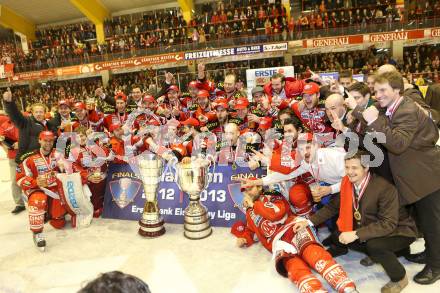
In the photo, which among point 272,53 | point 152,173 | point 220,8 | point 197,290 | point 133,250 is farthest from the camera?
point 220,8

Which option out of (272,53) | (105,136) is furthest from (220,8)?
(105,136)

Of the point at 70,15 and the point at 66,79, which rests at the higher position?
the point at 70,15

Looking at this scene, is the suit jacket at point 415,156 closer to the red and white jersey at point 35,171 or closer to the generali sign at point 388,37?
the red and white jersey at point 35,171

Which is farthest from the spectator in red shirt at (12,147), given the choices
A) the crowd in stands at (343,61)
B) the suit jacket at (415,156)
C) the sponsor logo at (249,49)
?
the crowd in stands at (343,61)

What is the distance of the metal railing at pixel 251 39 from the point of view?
1560 centimetres

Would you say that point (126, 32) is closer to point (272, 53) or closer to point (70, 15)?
point (70, 15)

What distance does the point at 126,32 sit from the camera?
70.7 ft

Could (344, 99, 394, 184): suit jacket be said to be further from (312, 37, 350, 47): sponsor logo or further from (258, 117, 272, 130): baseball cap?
(312, 37, 350, 47): sponsor logo

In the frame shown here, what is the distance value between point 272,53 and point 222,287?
631 inches

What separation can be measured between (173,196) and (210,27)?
15.5 metres

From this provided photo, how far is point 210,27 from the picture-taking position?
18.8m

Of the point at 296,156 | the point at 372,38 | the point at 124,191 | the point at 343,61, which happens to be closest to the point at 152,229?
the point at 124,191

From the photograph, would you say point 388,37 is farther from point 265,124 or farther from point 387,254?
point 387,254

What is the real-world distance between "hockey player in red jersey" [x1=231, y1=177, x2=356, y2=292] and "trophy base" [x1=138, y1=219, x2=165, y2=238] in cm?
84
